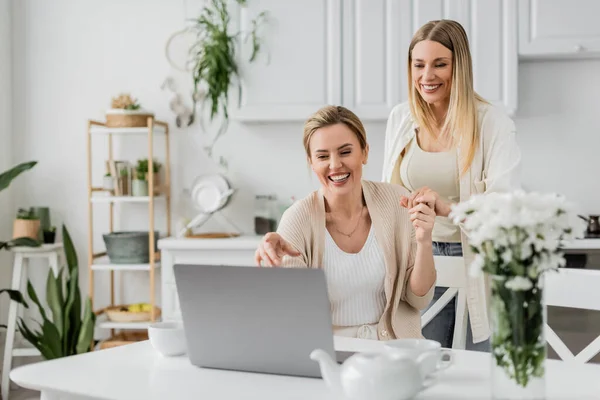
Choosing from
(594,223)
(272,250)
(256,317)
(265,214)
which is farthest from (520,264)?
(265,214)

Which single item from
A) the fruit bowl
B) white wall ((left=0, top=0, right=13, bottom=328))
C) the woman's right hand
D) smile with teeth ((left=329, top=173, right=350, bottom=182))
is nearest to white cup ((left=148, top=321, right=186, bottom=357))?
the woman's right hand

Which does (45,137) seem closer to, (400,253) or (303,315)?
(400,253)

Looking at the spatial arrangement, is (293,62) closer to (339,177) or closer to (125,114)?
(125,114)

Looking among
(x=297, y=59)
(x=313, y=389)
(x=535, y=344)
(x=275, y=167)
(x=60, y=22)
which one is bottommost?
(x=313, y=389)

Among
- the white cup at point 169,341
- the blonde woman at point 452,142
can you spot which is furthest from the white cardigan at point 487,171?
the white cup at point 169,341

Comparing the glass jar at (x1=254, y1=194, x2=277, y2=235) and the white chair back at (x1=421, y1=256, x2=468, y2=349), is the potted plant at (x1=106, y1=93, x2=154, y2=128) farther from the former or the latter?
the white chair back at (x1=421, y1=256, x2=468, y2=349)

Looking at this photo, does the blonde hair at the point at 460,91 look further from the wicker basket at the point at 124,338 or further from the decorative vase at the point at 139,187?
the wicker basket at the point at 124,338

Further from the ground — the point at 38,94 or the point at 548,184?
the point at 38,94

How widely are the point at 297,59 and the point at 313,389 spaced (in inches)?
103

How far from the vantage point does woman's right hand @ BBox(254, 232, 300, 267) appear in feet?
5.59

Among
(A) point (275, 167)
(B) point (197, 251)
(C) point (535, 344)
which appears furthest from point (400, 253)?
(A) point (275, 167)

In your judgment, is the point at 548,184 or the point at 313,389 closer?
the point at 313,389

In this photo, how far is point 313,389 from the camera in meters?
1.31

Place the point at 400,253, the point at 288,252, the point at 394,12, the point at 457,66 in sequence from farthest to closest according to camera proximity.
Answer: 1. the point at 394,12
2. the point at 457,66
3. the point at 400,253
4. the point at 288,252
